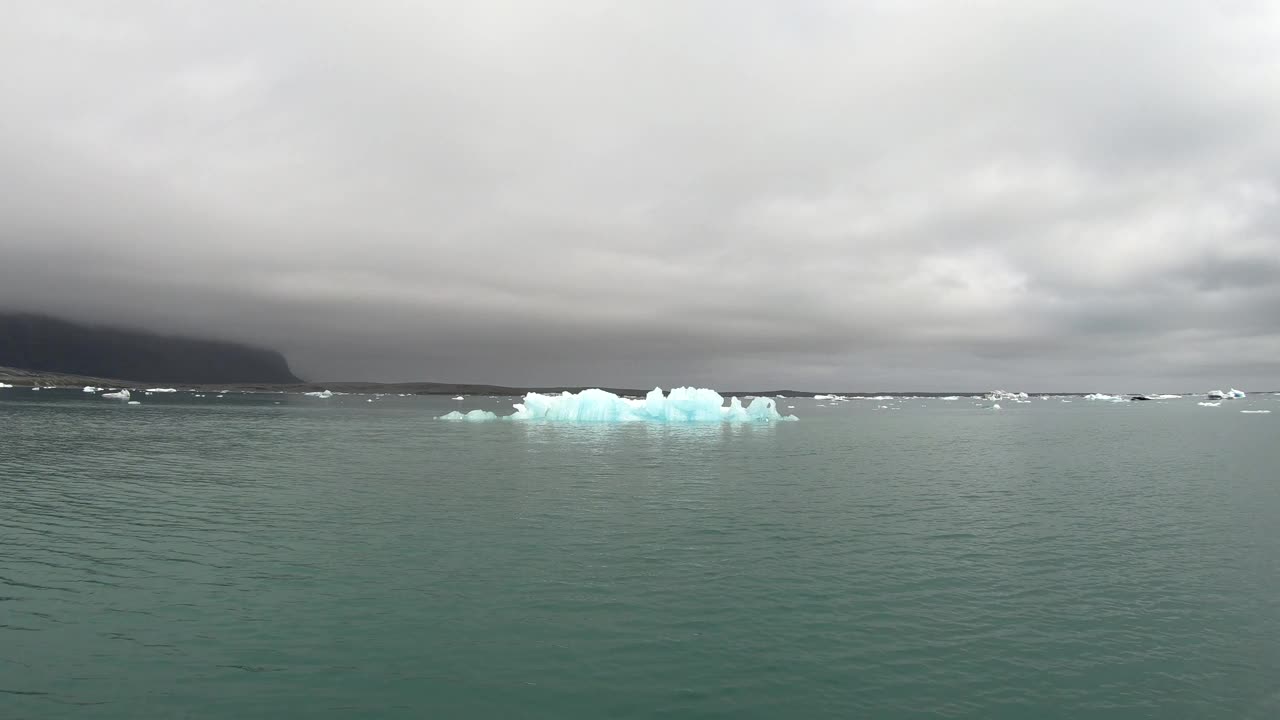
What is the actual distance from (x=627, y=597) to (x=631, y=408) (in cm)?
6803

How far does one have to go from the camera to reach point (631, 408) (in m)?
82.1

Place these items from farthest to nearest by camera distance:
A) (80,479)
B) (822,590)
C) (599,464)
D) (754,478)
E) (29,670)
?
(599,464), (754,478), (80,479), (822,590), (29,670)

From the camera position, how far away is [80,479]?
2895 centimetres

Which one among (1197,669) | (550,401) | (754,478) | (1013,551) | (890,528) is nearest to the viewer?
(1197,669)

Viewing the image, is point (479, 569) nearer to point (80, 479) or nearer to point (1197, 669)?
point (1197, 669)

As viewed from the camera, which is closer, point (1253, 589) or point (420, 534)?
point (1253, 589)

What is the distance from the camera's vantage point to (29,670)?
10.1 m

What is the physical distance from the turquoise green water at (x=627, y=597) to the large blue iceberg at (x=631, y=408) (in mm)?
45422

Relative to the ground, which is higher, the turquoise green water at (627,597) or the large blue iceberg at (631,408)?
the large blue iceberg at (631,408)

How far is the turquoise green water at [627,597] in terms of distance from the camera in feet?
32.1

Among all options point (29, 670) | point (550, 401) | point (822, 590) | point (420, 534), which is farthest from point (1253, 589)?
point (550, 401)

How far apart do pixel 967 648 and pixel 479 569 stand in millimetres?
10322

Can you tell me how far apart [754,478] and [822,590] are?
17979 millimetres

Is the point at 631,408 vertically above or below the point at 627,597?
above
